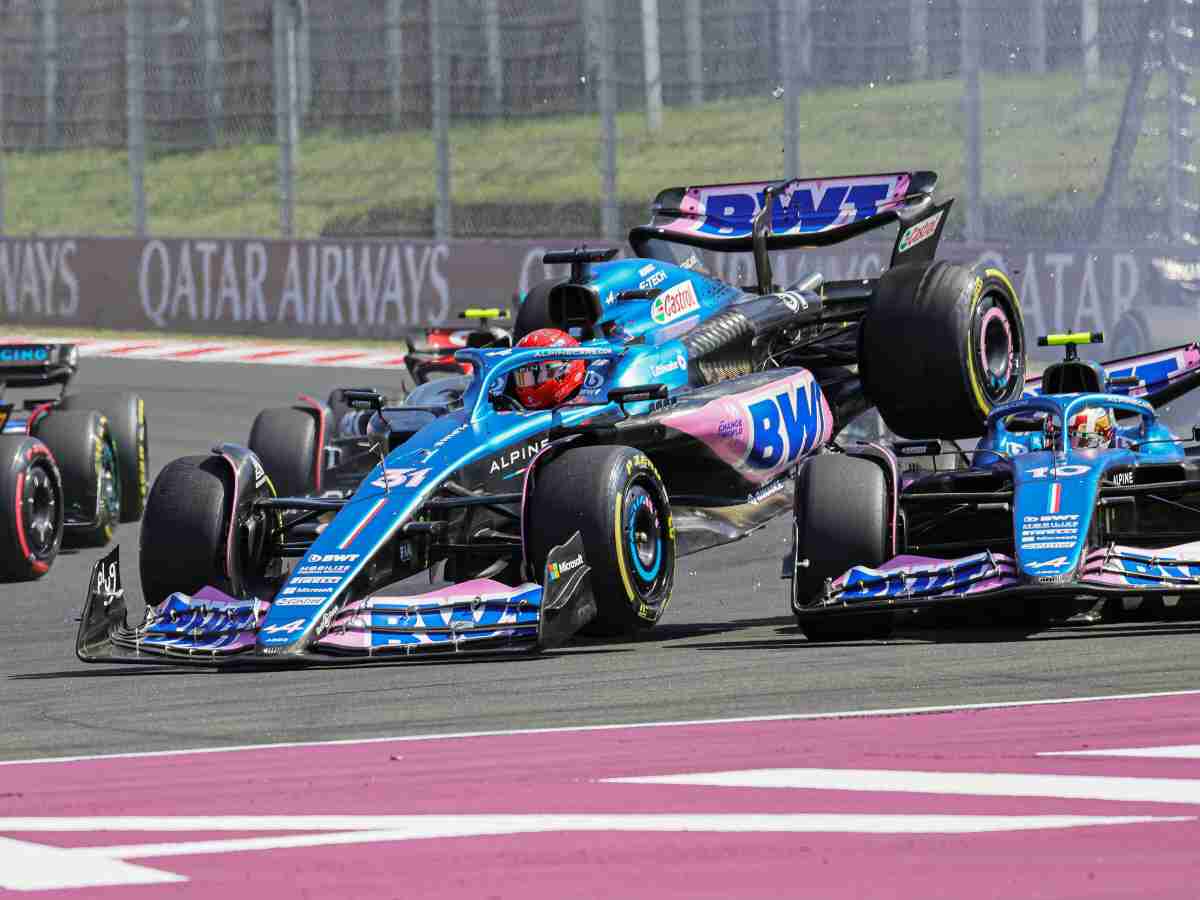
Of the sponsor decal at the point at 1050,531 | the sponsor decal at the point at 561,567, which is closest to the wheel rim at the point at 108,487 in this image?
the sponsor decal at the point at 561,567

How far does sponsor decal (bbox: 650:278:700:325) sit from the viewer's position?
11734 mm

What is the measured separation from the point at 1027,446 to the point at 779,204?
3201 mm

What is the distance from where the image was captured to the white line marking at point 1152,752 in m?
6.37

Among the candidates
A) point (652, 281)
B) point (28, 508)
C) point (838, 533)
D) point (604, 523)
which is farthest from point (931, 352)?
point (28, 508)

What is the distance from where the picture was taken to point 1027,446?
1045 cm

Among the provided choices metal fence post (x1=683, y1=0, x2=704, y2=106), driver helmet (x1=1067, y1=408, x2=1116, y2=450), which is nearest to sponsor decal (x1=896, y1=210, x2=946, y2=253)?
driver helmet (x1=1067, y1=408, x2=1116, y2=450)

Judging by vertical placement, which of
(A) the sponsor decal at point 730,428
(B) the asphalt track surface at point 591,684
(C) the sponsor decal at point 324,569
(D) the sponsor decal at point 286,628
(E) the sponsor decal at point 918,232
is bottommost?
(B) the asphalt track surface at point 591,684

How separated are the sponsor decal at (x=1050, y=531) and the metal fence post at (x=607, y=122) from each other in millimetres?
13980

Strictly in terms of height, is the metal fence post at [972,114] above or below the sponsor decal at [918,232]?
above

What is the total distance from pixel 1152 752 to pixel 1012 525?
3.01 m

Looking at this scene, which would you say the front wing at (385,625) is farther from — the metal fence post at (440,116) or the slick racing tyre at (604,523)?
the metal fence post at (440,116)

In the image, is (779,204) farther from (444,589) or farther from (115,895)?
(115,895)

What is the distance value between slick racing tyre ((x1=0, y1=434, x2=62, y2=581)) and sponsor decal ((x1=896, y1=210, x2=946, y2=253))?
4.61 m

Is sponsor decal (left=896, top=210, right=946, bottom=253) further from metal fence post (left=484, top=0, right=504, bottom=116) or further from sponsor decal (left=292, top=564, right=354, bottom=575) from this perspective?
metal fence post (left=484, top=0, right=504, bottom=116)
